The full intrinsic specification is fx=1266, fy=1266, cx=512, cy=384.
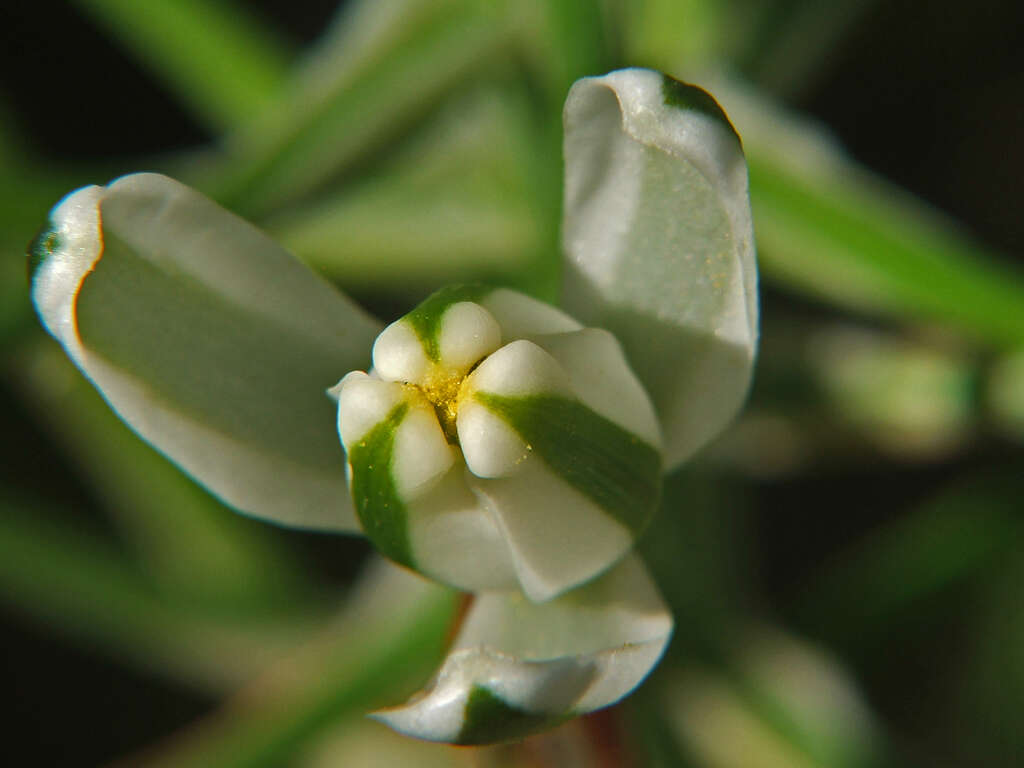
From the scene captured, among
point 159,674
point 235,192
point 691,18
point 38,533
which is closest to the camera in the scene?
point 235,192

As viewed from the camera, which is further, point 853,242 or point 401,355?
point 853,242

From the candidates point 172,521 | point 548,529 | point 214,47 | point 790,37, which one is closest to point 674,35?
point 790,37

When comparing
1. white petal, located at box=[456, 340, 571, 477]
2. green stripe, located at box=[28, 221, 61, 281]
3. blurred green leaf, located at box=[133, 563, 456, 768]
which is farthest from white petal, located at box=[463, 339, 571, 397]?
blurred green leaf, located at box=[133, 563, 456, 768]

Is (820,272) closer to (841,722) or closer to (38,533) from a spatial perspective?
(841,722)

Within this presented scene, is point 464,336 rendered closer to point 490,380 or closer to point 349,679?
point 490,380

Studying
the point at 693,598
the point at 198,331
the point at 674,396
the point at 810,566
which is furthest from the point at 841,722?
the point at 198,331

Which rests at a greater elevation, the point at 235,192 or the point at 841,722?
the point at 235,192

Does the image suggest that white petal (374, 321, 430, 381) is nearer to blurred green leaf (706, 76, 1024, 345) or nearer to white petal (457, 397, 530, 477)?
white petal (457, 397, 530, 477)

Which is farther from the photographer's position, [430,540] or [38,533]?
[38,533]
